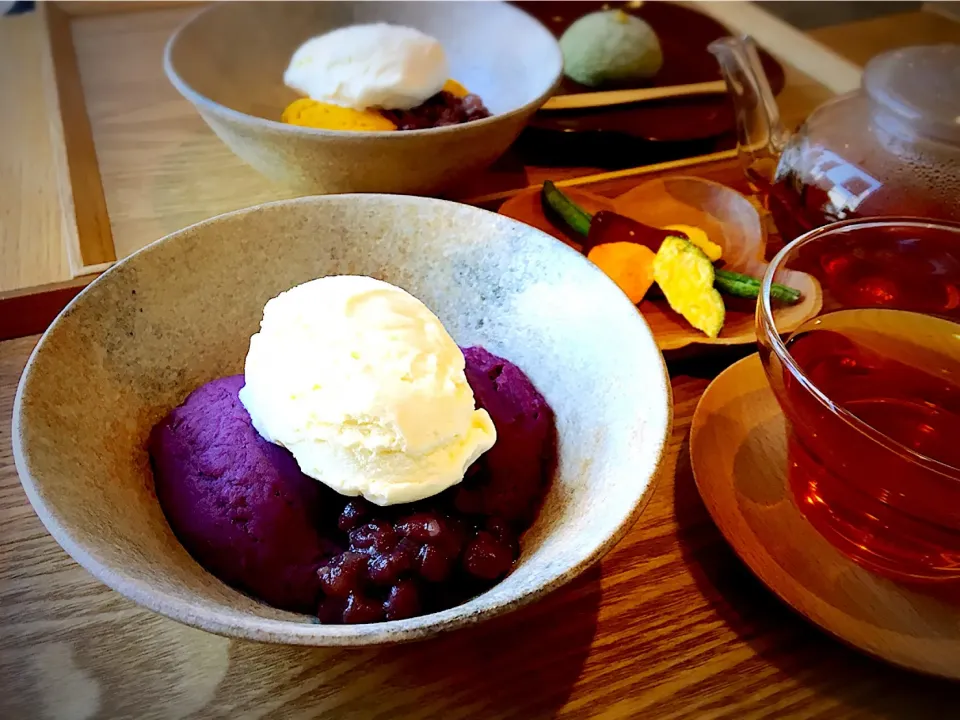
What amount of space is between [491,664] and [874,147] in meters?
0.87

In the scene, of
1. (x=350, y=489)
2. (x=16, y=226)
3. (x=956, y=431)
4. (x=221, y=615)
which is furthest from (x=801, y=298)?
(x=16, y=226)

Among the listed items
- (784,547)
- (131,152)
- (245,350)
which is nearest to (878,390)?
(784,547)

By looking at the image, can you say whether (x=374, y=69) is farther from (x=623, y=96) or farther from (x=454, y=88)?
(x=623, y=96)

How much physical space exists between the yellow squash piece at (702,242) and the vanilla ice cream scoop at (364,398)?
499 millimetres

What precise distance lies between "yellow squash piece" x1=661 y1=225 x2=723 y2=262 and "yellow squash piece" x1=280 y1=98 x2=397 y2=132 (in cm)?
46

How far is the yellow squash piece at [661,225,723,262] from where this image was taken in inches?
40.1

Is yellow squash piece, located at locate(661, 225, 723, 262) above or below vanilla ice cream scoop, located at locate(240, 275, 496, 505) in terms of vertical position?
below

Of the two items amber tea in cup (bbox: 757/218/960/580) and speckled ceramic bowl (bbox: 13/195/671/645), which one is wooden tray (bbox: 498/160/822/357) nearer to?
amber tea in cup (bbox: 757/218/960/580)

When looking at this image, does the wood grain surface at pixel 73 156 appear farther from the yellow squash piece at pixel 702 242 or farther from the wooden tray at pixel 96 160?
the yellow squash piece at pixel 702 242

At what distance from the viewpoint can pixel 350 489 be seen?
24.2 inches

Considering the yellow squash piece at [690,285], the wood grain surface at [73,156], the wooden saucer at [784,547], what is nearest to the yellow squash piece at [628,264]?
the yellow squash piece at [690,285]

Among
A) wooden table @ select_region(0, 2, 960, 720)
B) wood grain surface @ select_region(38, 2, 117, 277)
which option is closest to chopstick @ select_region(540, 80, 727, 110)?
wood grain surface @ select_region(38, 2, 117, 277)

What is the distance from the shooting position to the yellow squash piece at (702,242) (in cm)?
102

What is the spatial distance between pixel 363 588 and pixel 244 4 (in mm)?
1108
